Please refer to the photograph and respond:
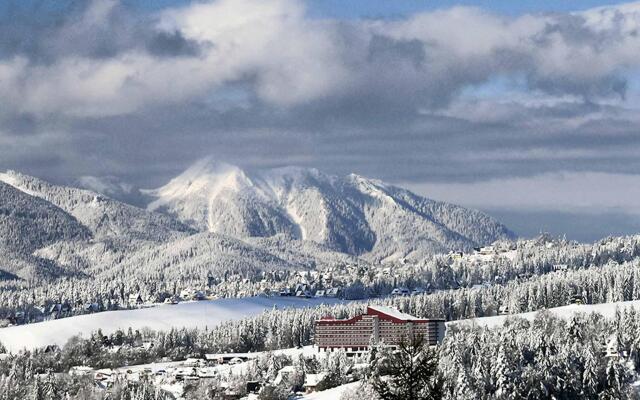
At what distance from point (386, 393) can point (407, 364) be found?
2.24m

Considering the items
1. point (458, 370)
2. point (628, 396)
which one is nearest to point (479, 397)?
point (458, 370)

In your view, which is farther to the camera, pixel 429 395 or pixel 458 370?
pixel 458 370

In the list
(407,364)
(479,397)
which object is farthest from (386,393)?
(479,397)

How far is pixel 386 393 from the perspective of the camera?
88.9 metres

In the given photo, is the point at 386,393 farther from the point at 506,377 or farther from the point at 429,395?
the point at 506,377

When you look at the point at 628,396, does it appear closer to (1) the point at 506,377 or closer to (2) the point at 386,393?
(1) the point at 506,377

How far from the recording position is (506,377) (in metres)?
200

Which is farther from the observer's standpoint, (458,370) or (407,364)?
(458,370)

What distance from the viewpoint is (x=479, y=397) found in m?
195

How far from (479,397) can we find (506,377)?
6470 millimetres

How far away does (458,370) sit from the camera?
198 m

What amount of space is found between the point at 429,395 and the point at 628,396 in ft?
374

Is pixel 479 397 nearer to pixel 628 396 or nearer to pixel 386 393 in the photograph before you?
pixel 628 396

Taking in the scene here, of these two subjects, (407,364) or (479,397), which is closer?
(407,364)
